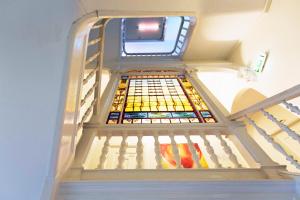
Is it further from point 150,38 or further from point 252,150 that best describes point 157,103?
point 150,38

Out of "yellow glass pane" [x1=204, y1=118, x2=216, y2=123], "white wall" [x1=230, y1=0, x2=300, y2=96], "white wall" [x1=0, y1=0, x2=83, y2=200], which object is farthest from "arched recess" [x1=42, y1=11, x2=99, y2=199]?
"white wall" [x1=230, y1=0, x2=300, y2=96]

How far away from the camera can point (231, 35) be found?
12.0 ft

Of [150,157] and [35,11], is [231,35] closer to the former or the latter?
[150,157]

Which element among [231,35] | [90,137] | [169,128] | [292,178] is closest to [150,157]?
[169,128]

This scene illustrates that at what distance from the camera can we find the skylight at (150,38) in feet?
14.6

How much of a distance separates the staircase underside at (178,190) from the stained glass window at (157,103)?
961mm

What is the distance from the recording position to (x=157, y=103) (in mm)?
2688

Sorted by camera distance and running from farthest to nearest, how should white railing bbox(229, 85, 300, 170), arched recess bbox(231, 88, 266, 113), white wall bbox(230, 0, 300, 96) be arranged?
1. arched recess bbox(231, 88, 266, 113)
2. white wall bbox(230, 0, 300, 96)
3. white railing bbox(229, 85, 300, 170)

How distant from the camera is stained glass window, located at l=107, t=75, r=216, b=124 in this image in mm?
2266

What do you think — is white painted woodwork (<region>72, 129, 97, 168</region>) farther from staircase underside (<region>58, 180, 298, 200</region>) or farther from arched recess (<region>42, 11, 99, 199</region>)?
staircase underside (<region>58, 180, 298, 200</region>)

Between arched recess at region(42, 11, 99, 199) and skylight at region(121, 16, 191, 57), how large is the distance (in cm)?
290

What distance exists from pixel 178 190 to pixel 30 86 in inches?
43.8

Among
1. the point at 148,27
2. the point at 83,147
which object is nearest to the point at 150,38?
the point at 148,27

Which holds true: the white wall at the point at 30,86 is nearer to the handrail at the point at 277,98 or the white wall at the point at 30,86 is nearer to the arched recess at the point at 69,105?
the arched recess at the point at 69,105
